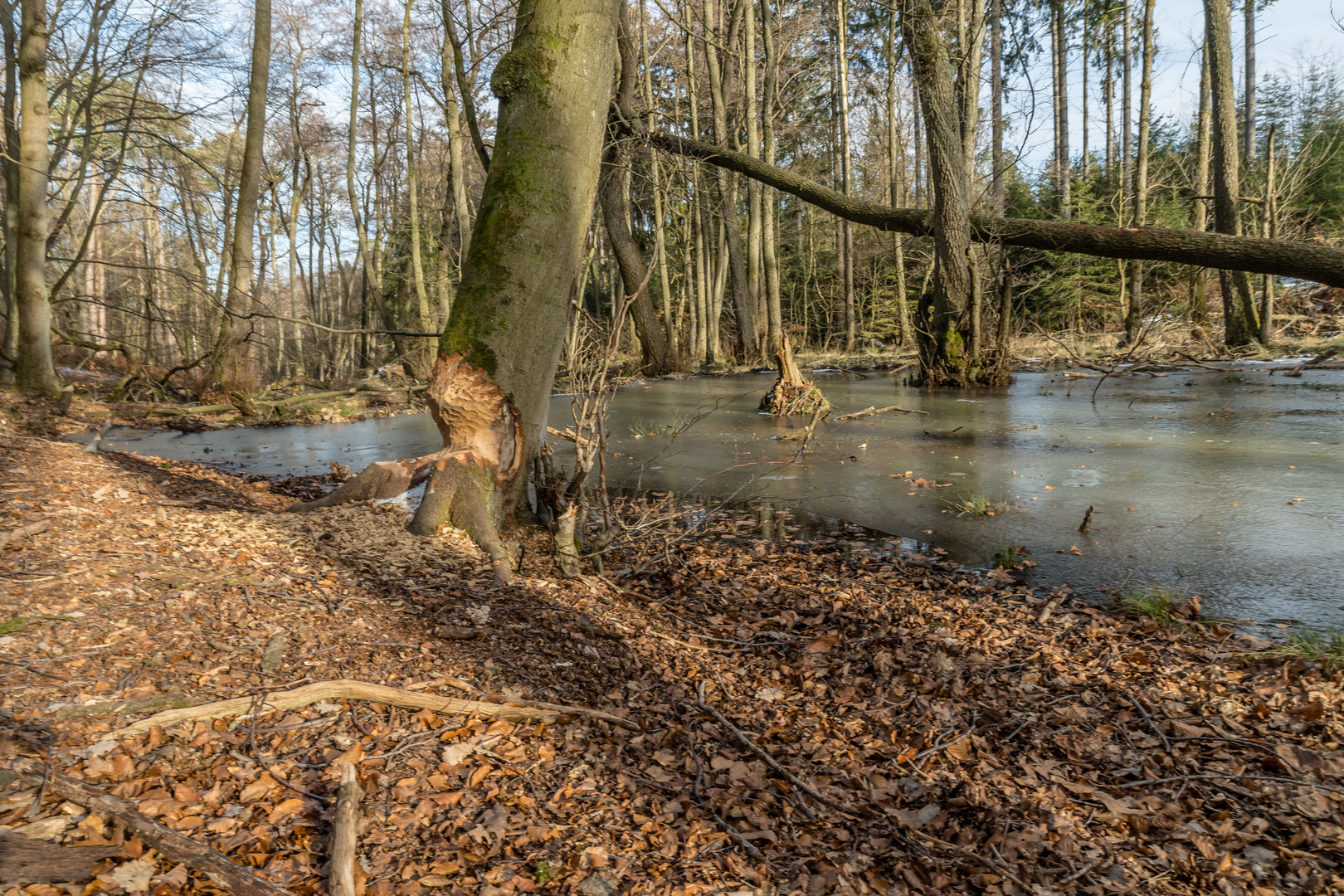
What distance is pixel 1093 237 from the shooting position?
7.73 meters

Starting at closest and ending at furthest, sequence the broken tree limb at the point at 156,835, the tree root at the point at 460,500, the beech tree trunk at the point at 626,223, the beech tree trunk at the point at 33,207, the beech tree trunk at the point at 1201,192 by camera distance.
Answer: the broken tree limb at the point at 156,835 → the tree root at the point at 460,500 → the beech tree trunk at the point at 626,223 → the beech tree trunk at the point at 33,207 → the beech tree trunk at the point at 1201,192

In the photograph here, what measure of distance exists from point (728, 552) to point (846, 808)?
8.91 feet

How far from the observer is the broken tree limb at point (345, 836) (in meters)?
1.77

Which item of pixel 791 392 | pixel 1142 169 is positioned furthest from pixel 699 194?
pixel 1142 169

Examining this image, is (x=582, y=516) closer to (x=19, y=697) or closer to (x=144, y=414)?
(x=19, y=697)

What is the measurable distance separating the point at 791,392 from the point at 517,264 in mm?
8120

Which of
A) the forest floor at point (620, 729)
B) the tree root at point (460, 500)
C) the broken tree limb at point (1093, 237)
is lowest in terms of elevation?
the forest floor at point (620, 729)

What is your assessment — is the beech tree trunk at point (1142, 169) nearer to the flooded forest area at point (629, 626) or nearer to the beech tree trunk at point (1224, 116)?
the beech tree trunk at point (1224, 116)

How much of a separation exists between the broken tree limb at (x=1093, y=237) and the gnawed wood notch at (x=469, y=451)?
15.1 ft

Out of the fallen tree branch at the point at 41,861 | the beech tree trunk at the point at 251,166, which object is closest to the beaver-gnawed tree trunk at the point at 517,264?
the fallen tree branch at the point at 41,861

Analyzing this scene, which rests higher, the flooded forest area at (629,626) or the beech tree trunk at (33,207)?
the beech tree trunk at (33,207)

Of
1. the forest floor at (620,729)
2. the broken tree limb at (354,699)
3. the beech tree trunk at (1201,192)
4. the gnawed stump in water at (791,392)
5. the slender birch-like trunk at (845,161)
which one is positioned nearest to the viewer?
the forest floor at (620,729)

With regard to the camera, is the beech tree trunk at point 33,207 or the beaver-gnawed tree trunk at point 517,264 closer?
the beaver-gnawed tree trunk at point 517,264

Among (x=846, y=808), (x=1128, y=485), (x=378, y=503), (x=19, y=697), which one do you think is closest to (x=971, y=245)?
(x=1128, y=485)
